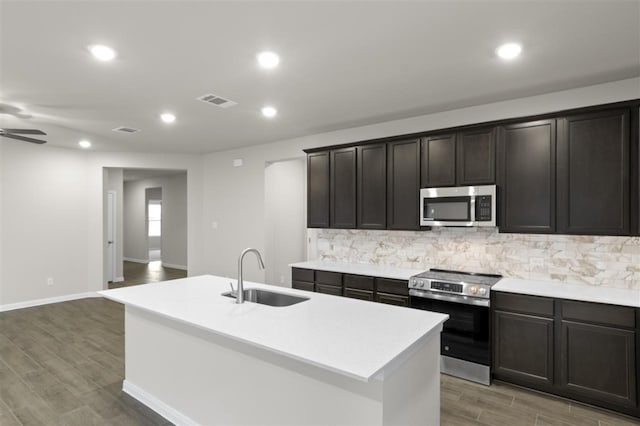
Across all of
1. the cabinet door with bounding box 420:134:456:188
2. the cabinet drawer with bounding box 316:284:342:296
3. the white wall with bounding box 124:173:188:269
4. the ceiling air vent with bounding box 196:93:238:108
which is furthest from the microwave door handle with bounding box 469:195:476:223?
the white wall with bounding box 124:173:188:269

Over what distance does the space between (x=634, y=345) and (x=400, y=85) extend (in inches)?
107

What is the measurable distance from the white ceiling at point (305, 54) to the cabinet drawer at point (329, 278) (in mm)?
1891

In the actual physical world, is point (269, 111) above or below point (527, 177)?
above

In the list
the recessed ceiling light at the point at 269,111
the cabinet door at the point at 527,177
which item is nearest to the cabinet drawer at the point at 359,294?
the cabinet door at the point at 527,177

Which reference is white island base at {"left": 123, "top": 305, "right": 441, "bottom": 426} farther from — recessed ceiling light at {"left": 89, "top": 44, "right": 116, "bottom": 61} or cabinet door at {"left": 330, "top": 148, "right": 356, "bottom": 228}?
cabinet door at {"left": 330, "top": 148, "right": 356, "bottom": 228}

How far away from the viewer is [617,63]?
9.02 ft

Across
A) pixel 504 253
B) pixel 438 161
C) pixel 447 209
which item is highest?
pixel 438 161

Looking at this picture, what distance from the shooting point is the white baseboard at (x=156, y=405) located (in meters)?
2.51

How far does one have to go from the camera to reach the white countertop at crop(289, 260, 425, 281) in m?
3.89

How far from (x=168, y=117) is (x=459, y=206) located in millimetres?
3500

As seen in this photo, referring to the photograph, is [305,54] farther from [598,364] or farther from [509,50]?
[598,364]

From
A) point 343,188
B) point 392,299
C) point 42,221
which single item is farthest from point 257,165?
point 42,221

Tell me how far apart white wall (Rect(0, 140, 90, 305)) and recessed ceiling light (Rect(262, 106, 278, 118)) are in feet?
14.0

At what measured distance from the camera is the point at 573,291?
3.00 metres
